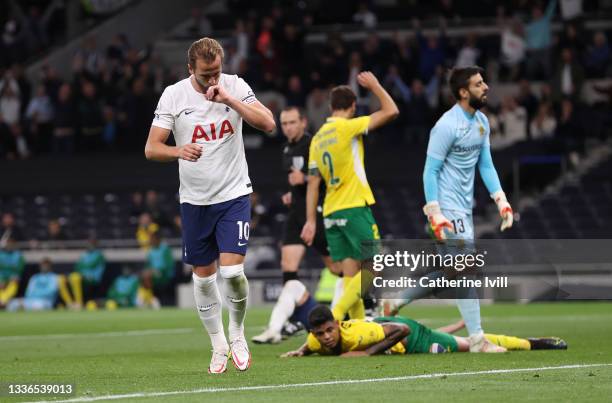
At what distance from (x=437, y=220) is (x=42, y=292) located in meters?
18.8

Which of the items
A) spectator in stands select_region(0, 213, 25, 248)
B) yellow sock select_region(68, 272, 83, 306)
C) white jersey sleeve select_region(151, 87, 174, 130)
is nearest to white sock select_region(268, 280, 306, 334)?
white jersey sleeve select_region(151, 87, 174, 130)

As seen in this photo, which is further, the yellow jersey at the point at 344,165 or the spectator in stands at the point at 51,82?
the spectator in stands at the point at 51,82

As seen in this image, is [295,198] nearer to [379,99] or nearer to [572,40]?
[379,99]

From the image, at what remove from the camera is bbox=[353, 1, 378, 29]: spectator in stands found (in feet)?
109

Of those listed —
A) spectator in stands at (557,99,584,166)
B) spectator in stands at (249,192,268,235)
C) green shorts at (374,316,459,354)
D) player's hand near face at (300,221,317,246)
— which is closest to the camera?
green shorts at (374,316,459,354)

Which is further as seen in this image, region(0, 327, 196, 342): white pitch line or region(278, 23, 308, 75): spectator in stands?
region(278, 23, 308, 75): spectator in stands

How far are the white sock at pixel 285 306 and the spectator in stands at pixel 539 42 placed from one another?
1651cm

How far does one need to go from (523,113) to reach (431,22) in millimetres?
5868

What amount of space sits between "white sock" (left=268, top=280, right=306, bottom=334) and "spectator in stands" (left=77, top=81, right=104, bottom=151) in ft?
62.9

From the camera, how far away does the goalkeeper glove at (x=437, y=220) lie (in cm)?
1106

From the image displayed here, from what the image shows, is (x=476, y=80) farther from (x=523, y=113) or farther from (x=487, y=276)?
(x=523, y=113)

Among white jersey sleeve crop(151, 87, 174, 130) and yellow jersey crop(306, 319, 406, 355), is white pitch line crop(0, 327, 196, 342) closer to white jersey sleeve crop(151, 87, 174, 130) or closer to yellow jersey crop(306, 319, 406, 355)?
yellow jersey crop(306, 319, 406, 355)

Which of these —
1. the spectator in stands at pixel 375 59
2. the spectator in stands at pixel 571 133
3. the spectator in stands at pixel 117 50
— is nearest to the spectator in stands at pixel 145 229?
the spectator in stands at pixel 375 59

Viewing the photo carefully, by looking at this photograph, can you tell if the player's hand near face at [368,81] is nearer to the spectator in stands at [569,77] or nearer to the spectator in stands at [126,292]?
the spectator in stands at [569,77]
